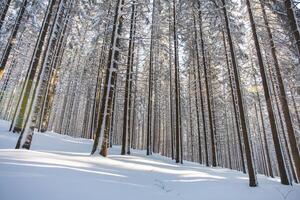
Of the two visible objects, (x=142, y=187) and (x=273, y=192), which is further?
(x=273, y=192)

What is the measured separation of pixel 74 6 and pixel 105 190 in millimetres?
18558

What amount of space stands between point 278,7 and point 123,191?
42.2 ft

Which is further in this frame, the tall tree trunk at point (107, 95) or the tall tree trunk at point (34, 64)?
the tall tree trunk at point (34, 64)

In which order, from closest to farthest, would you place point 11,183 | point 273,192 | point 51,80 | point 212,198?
point 11,183, point 212,198, point 273,192, point 51,80

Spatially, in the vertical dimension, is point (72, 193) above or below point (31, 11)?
below

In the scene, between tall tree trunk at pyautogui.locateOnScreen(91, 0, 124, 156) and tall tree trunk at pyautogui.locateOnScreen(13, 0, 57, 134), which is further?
tall tree trunk at pyautogui.locateOnScreen(13, 0, 57, 134)

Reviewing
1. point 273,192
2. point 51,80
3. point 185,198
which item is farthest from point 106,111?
point 51,80

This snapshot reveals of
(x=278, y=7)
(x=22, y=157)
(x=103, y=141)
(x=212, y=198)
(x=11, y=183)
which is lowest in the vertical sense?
(x=212, y=198)

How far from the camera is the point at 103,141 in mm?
11672

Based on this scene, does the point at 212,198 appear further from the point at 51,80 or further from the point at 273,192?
the point at 51,80

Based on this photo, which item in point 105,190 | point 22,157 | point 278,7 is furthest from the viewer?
point 278,7

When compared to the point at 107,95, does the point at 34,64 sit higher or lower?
higher

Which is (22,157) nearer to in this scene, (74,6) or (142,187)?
(142,187)

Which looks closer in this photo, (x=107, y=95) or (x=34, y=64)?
(x=107, y=95)
